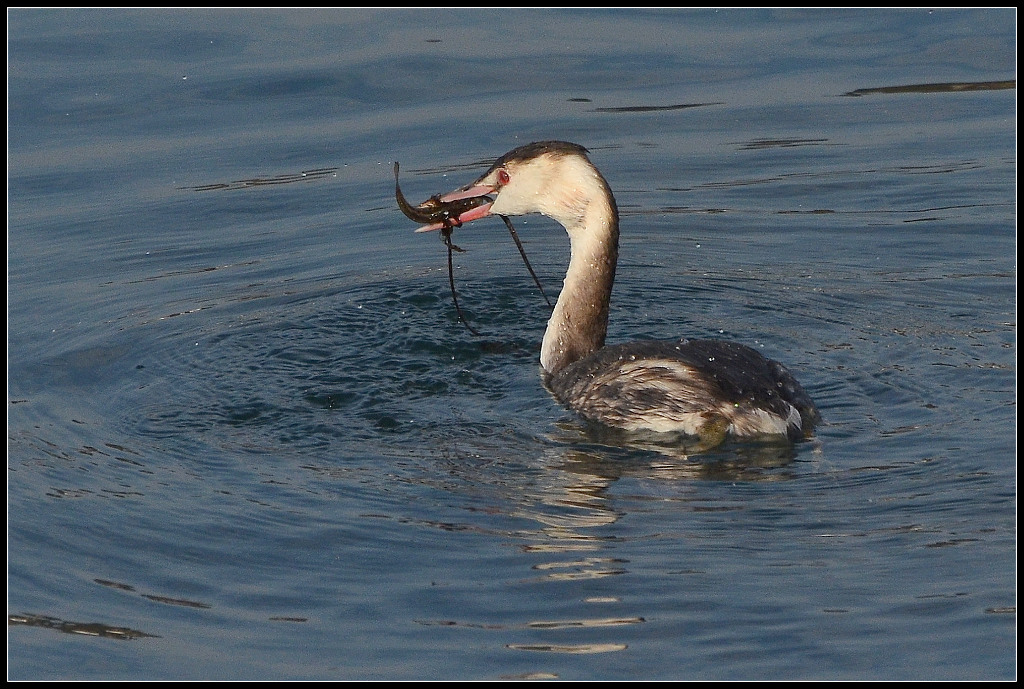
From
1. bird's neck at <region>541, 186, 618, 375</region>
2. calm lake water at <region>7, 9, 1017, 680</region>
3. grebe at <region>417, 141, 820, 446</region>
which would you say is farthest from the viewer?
bird's neck at <region>541, 186, 618, 375</region>

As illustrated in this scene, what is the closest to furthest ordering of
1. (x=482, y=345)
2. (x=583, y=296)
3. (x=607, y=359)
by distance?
(x=607, y=359)
(x=583, y=296)
(x=482, y=345)

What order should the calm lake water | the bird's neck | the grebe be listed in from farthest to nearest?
the bird's neck
the grebe
the calm lake water

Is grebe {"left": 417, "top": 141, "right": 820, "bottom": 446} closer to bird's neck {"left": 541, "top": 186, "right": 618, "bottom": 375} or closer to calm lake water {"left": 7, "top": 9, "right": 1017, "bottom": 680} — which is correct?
bird's neck {"left": 541, "top": 186, "right": 618, "bottom": 375}

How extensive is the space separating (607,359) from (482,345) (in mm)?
1207

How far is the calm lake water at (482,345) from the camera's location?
16.5 ft

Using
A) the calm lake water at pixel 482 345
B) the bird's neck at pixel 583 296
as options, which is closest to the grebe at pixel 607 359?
the bird's neck at pixel 583 296

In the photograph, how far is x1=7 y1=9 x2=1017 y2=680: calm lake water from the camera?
5027 mm

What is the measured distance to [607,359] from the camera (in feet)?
23.7

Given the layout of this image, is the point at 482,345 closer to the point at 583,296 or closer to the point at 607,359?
the point at 583,296

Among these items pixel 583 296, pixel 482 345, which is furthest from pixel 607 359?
pixel 482 345

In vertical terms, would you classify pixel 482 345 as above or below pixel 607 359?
below

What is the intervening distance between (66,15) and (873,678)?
12.2 meters

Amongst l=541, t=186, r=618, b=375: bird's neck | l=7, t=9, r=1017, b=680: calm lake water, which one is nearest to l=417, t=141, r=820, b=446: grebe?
l=541, t=186, r=618, b=375: bird's neck

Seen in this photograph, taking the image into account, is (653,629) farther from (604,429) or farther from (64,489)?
(64,489)
